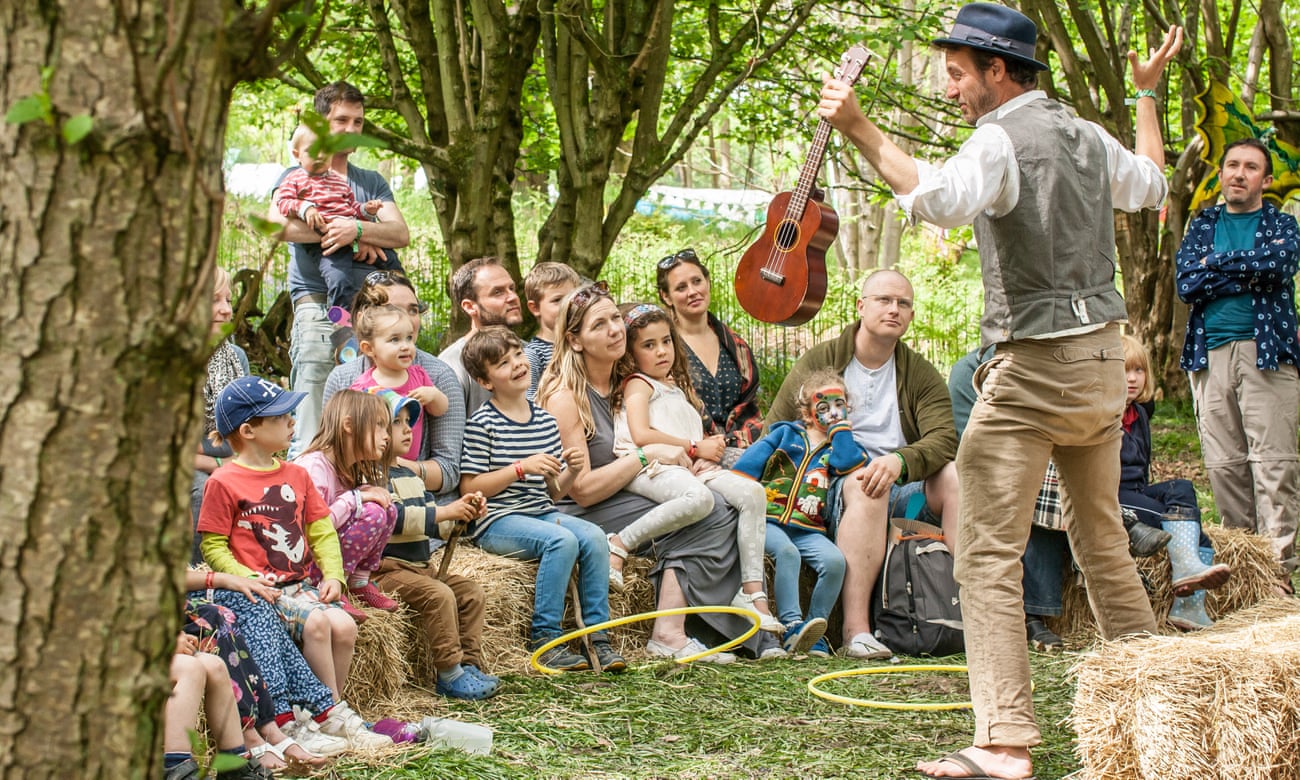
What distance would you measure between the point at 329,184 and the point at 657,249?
7.97 metres

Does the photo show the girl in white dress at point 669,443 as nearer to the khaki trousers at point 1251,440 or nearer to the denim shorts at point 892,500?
the denim shorts at point 892,500

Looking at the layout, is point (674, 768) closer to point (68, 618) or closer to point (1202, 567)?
point (68, 618)

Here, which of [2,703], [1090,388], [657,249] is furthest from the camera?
[657,249]

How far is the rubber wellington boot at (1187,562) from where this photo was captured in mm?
5281

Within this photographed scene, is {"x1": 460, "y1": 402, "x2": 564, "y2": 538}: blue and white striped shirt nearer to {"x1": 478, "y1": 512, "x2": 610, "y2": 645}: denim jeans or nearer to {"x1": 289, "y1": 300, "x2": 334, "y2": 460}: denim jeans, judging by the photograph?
{"x1": 478, "y1": 512, "x2": 610, "y2": 645}: denim jeans

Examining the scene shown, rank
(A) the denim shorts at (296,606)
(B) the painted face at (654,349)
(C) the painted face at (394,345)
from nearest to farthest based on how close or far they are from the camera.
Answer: (A) the denim shorts at (296,606), (C) the painted face at (394,345), (B) the painted face at (654,349)

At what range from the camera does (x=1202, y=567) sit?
531 centimetres

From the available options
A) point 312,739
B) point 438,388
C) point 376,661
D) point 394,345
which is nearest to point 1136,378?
point 438,388

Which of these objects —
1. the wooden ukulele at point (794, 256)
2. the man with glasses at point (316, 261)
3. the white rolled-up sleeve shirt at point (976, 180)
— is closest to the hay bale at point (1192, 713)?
the white rolled-up sleeve shirt at point (976, 180)

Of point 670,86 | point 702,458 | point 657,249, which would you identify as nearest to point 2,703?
point 702,458

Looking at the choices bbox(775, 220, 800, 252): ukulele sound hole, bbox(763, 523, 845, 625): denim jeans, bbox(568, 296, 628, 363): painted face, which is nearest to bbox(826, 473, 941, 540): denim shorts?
bbox(763, 523, 845, 625): denim jeans

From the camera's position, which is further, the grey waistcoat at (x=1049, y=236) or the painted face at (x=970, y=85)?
the painted face at (x=970, y=85)

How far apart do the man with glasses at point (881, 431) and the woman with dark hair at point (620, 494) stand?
46 cm

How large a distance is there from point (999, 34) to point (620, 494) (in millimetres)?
2451
